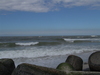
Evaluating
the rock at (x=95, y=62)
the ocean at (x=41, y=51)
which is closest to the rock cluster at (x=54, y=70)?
the rock at (x=95, y=62)

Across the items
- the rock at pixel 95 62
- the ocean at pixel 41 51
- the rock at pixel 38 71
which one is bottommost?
the ocean at pixel 41 51

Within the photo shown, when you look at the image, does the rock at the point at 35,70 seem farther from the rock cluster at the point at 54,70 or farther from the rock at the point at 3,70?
the rock at the point at 3,70

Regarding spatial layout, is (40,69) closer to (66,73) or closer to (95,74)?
(66,73)

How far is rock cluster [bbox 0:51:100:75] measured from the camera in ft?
9.04

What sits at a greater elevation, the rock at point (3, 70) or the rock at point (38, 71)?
the rock at point (38, 71)

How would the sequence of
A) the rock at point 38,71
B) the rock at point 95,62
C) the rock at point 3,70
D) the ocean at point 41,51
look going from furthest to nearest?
the ocean at point 41,51, the rock at point 95,62, the rock at point 3,70, the rock at point 38,71

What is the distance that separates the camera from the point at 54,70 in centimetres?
280

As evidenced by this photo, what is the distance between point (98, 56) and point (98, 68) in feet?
1.56

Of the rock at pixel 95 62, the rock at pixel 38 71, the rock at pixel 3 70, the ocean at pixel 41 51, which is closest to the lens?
the rock at pixel 38 71

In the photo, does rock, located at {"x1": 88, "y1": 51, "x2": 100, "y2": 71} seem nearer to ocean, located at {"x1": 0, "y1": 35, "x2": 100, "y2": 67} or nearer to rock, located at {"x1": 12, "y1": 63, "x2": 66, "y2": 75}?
rock, located at {"x1": 12, "y1": 63, "x2": 66, "y2": 75}

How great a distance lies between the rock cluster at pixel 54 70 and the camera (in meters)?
2.76

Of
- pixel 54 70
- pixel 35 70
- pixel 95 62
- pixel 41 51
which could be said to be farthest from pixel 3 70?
pixel 41 51

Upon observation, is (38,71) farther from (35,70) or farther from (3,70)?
(3,70)

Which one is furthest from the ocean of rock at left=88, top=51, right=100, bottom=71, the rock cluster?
rock at left=88, top=51, right=100, bottom=71
